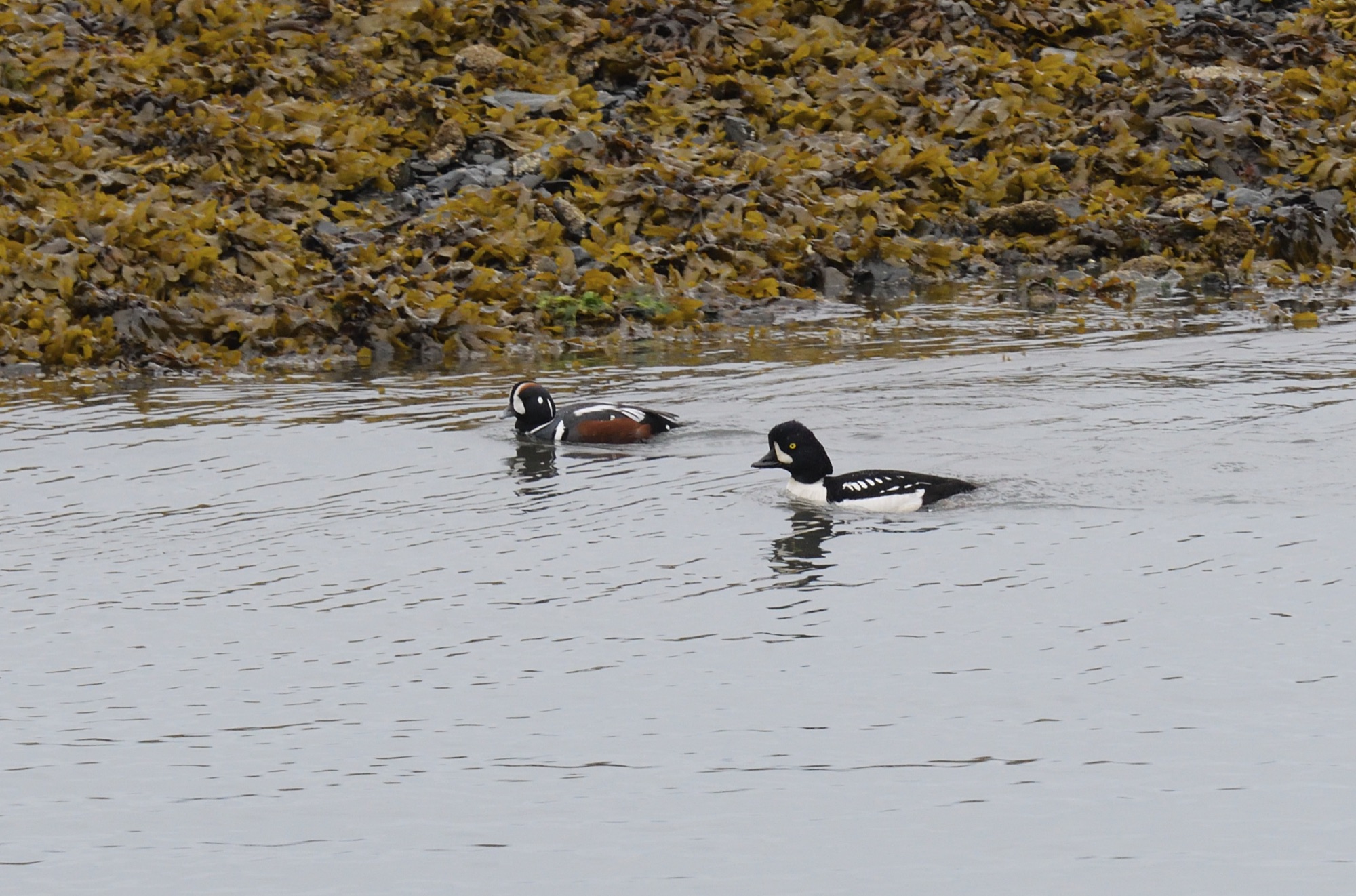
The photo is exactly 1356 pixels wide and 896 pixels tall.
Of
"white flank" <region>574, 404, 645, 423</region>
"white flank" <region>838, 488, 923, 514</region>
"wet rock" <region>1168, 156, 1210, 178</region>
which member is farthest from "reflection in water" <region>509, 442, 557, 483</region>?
"wet rock" <region>1168, 156, 1210, 178</region>

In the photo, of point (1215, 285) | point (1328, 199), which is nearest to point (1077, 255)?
point (1215, 285)

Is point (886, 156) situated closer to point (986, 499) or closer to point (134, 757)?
point (986, 499)

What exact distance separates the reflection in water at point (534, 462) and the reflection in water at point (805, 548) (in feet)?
6.31

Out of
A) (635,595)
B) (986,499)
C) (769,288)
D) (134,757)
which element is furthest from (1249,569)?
(769,288)

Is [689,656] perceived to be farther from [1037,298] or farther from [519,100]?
[519,100]

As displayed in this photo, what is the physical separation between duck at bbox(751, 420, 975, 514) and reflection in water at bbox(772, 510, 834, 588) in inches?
7.5

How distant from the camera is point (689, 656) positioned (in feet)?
26.7

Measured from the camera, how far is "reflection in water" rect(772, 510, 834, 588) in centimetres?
958

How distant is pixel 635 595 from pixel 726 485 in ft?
8.58

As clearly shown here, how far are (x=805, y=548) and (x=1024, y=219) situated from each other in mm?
11327

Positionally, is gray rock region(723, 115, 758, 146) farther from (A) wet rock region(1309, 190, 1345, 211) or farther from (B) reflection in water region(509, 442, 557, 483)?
(B) reflection in water region(509, 442, 557, 483)

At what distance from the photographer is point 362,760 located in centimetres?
704

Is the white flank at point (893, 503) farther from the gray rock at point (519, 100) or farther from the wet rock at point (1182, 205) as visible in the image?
the gray rock at point (519, 100)

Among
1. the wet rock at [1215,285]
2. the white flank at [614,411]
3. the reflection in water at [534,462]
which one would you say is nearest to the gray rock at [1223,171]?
the wet rock at [1215,285]
